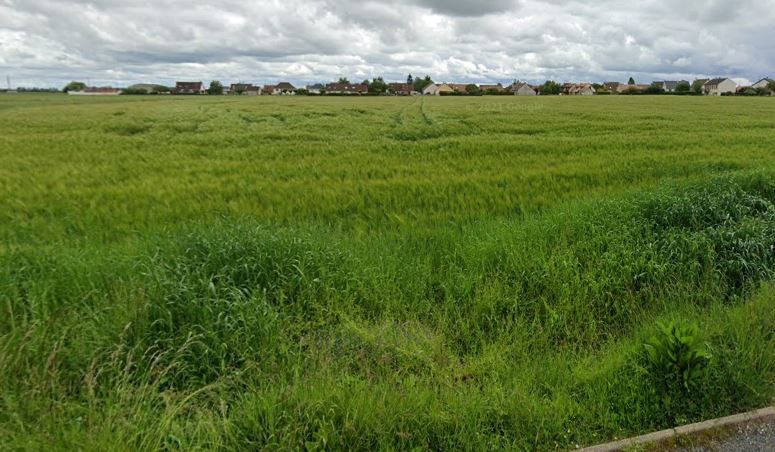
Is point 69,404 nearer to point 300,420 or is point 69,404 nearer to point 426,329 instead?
point 300,420

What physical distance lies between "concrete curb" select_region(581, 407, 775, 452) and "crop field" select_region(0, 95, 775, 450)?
0.09 meters

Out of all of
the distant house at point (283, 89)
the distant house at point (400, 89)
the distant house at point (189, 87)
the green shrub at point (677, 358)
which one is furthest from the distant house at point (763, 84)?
the distant house at point (189, 87)

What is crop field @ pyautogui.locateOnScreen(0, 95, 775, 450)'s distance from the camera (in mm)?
2363

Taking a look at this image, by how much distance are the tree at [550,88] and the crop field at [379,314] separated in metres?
113

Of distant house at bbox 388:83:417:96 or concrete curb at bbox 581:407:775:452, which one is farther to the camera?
distant house at bbox 388:83:417:96

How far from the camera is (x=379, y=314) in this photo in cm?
371

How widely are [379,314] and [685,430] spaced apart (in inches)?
90.2

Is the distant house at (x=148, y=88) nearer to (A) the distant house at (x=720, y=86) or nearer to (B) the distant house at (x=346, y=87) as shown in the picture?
(B) the distant house at (x=346, y=87)

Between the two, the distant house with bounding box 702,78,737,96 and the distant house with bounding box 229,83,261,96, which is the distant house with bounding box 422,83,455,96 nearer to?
the distant house with bounding box 229,83,261,96

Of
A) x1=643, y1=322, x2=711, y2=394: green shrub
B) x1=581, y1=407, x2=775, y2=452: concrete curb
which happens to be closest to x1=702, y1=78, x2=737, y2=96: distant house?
x1=643, y1=322, x2=711, y2=394: green shrub

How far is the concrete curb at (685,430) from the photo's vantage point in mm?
2254

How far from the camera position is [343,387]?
2514 mm

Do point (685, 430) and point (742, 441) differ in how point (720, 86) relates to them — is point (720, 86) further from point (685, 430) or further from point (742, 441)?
point (685, 430)

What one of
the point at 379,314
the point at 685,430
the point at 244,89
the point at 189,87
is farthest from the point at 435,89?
the point at 685,430
